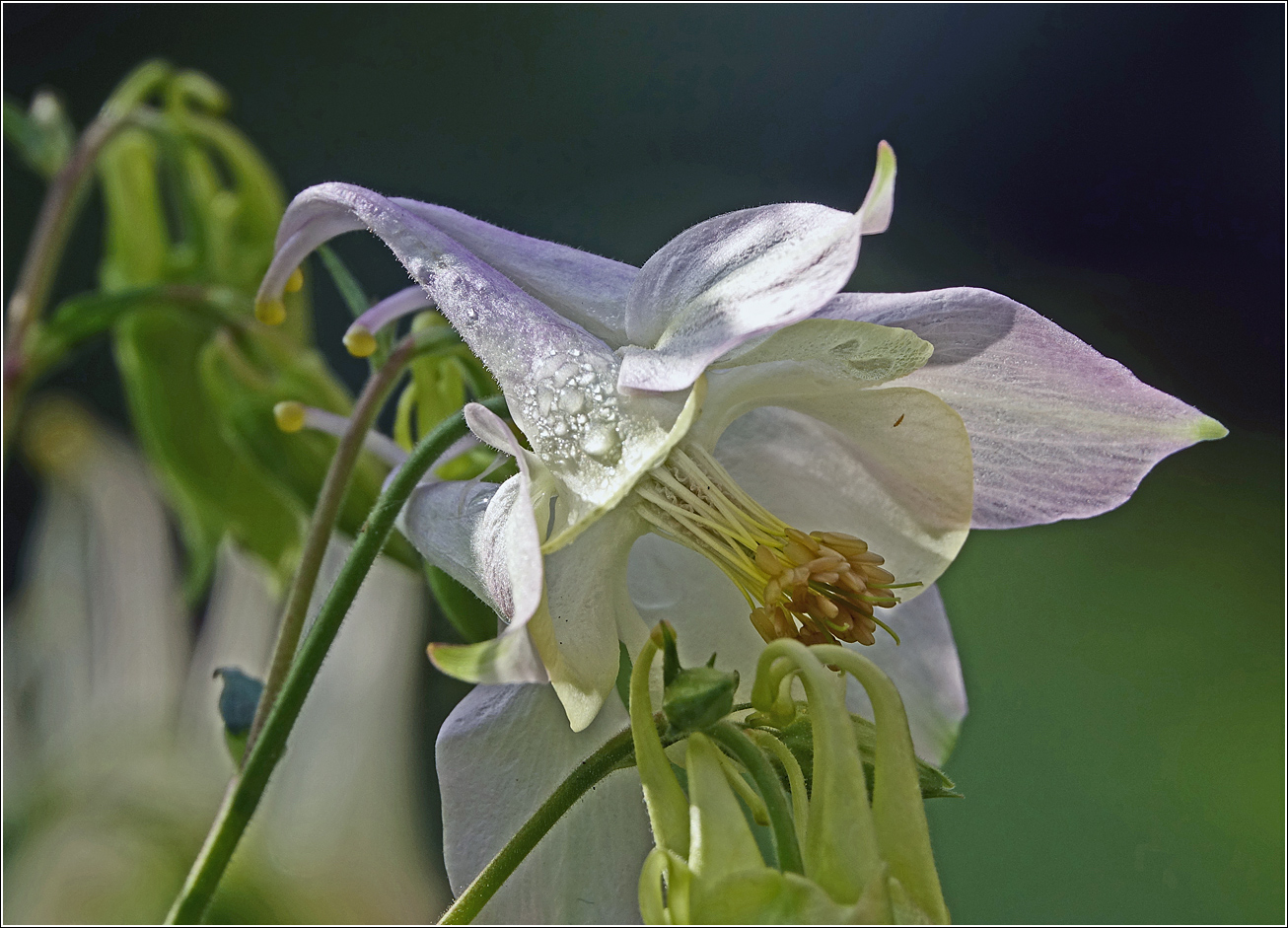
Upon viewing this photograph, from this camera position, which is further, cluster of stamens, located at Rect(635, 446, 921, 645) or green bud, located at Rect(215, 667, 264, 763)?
green bud, located at Rect(215, 667, 264, 763)

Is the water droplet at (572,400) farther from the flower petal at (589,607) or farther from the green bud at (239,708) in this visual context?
the green bud at (239,708)

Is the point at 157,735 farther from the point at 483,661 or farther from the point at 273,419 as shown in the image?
the point at 483,661

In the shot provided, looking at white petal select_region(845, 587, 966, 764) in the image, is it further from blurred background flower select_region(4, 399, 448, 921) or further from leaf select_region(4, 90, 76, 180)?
blurred background flower select_region(4, 399, 448, 921)

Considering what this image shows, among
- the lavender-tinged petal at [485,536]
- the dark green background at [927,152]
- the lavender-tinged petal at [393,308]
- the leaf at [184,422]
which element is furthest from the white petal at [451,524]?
the dark green background at [927,152]

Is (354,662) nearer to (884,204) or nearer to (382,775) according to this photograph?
(382,775)

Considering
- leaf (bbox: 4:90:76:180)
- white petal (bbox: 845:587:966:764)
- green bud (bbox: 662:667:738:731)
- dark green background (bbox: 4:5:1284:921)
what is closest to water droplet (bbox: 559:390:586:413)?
green bud (bbox: 662:667:738:731)

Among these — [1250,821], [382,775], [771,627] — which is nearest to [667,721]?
[771,627]

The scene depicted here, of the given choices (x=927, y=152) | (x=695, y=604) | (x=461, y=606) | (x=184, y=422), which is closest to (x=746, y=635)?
(x=695, y=604)

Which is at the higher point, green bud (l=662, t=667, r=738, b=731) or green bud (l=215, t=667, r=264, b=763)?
green bud (l=662, t=667, r=738, b=731)
